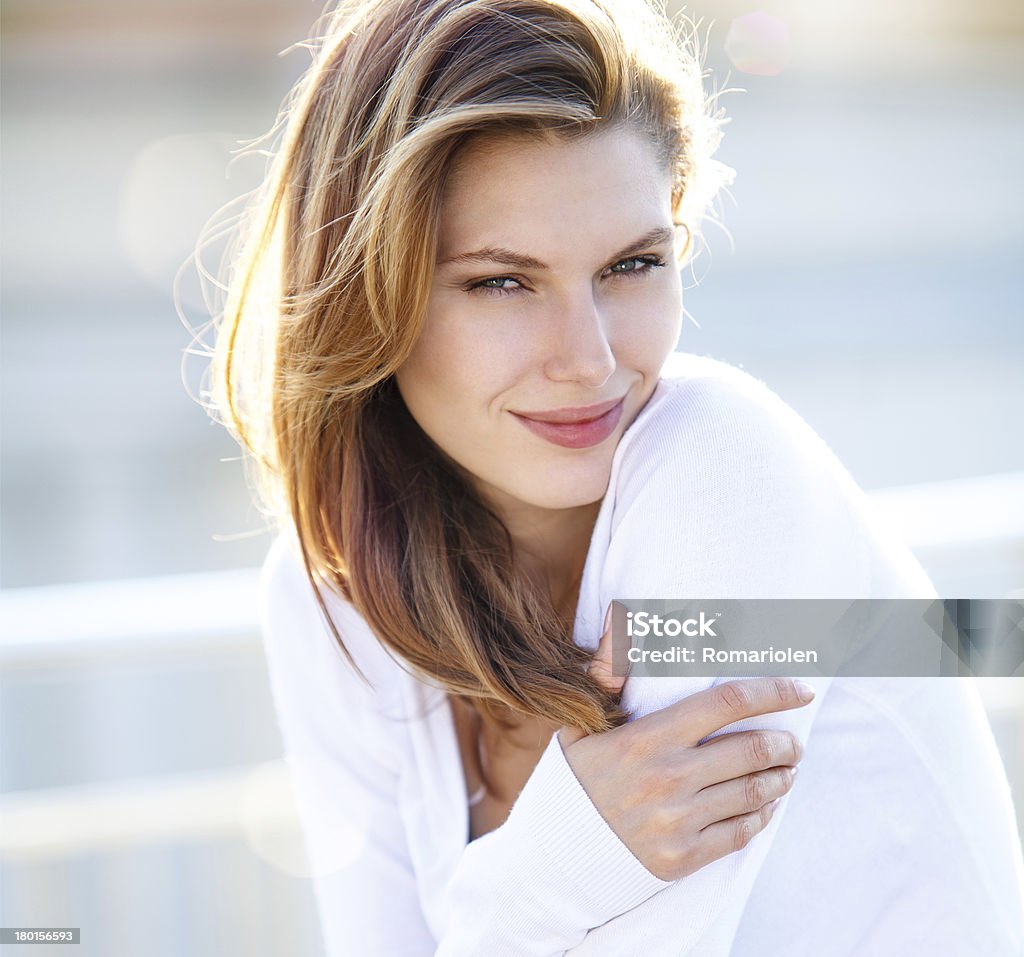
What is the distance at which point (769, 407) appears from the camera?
4.28ft

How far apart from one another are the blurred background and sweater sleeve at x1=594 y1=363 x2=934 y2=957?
12.2 inches

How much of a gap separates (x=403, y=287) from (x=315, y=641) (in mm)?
626

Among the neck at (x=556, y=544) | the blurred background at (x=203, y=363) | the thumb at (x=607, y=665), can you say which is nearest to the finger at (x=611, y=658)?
the thumb at (x=607, y=665)

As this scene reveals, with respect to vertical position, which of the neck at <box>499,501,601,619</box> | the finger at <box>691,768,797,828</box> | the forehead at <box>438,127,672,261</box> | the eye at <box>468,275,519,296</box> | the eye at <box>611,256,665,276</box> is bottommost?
the finger at <box>691,768,797,828</box>

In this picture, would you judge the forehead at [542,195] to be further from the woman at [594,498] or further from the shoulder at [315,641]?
the shoulder at [315,641]

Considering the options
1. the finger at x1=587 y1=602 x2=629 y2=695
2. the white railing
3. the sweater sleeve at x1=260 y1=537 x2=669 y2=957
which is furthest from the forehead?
the white railing

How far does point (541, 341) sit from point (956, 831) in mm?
767

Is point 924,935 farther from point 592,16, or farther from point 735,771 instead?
point 592,16

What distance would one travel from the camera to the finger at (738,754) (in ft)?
3.76

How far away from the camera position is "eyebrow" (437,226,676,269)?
1296 mm

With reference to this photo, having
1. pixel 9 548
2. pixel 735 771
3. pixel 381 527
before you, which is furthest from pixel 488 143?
pixel 9 548

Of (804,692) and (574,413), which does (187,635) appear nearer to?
(574,413)

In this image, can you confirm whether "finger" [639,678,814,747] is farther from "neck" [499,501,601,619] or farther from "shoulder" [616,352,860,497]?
"neck" [499,501,601,619]

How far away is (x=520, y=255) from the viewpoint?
1291mm
